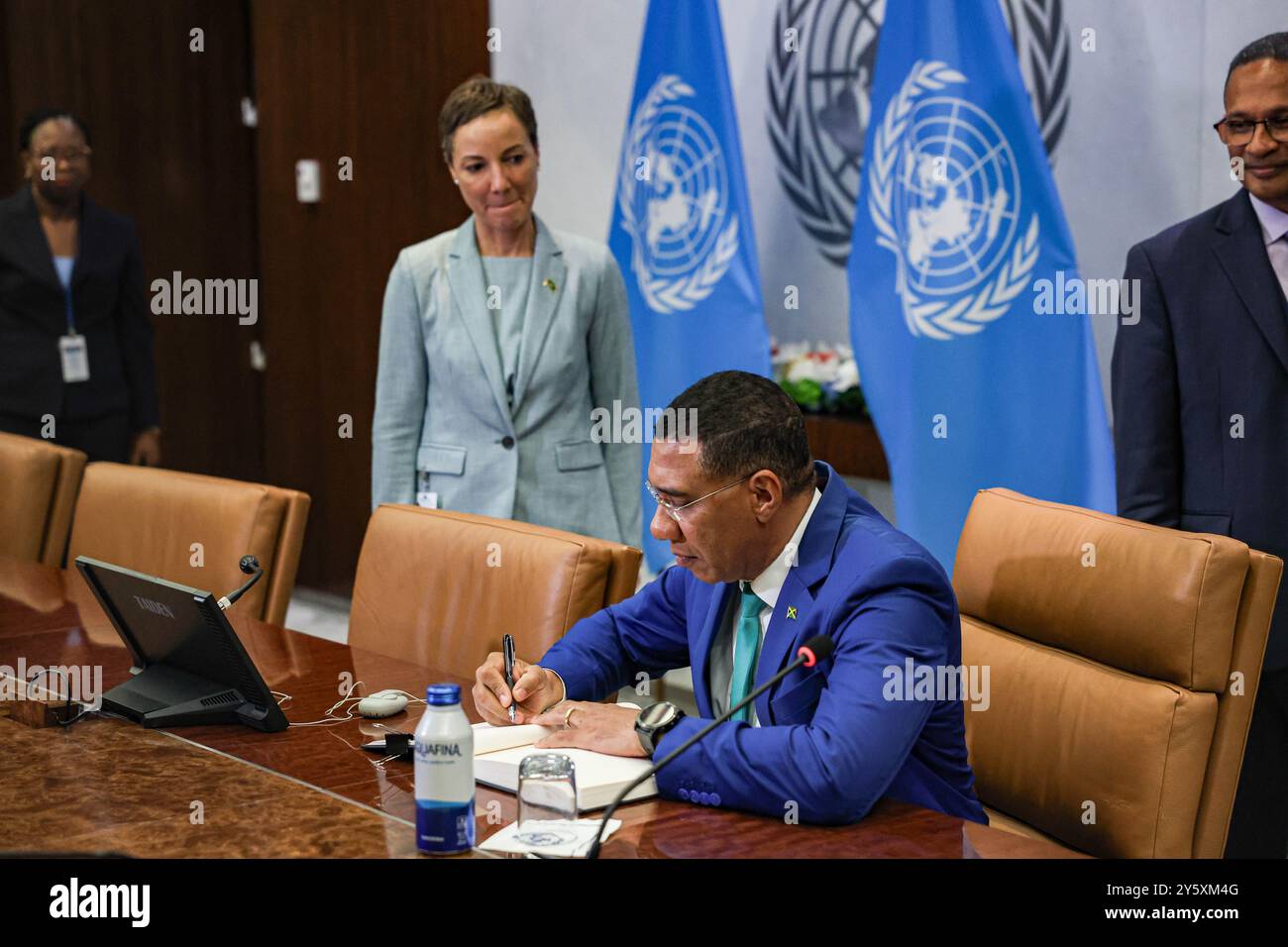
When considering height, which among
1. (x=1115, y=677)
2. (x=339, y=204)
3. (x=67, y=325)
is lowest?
(x=1115, y=677)

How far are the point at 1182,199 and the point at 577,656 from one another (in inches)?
87.5

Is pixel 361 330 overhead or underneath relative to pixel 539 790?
overhead

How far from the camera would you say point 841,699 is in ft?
5.91

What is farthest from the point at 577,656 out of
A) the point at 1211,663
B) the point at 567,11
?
the point at 567,11

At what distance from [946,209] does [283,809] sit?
2.60m

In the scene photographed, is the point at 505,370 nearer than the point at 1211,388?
No

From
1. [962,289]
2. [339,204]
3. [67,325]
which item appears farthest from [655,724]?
[339,204]

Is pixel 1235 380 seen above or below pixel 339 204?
below

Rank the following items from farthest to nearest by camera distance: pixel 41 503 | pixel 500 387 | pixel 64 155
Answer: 1. pixel 64 155
2. pixel 41 503
3. pixel 500 387

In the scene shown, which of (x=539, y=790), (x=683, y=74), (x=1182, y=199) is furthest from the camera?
(x=683, y=74)

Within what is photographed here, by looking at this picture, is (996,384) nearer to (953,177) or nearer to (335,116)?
(953,177)

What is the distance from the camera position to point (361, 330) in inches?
232

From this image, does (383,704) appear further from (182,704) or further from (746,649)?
(746,649)

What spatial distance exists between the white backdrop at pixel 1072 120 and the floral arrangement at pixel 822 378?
0.09 meters
